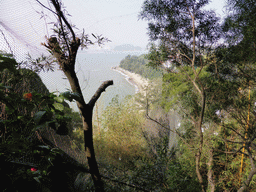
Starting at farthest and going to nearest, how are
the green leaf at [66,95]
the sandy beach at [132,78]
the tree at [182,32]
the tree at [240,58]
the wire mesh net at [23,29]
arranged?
the sandy beach at [132,78] < the tree at [182,32] < the tree at [240,58] < the wire mesh net at [23,29] < the green leaf at [66,95]

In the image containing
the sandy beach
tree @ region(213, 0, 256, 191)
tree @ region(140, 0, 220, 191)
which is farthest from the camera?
the sandy beach

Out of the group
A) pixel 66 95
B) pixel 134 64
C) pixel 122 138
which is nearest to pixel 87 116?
pixel 66 95

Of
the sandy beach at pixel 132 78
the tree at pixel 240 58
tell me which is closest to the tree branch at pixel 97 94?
the tree at pixel 240 58

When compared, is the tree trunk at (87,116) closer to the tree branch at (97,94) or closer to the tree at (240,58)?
the tree branch at (97,94)

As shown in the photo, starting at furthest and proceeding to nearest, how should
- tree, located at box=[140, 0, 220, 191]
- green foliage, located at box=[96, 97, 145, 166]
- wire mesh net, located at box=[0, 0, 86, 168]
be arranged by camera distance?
green foliage, located at box=[96, 97, 145, 166] → tree, located at box=[140, 0, 220, 191] → wire mesh net, located at box=[0, 0, 86, 168]

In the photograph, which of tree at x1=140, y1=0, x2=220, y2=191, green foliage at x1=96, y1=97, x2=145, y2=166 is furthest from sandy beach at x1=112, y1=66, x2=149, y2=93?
tree at x1=140, y1=0, x2=220, y2=191

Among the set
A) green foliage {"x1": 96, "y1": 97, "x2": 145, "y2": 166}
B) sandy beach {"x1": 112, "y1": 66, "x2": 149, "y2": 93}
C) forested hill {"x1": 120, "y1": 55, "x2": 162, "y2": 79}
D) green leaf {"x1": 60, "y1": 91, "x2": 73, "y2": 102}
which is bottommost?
green foliage {"x1": 96, "y1": 97, "x2": 145, "y2": 166}

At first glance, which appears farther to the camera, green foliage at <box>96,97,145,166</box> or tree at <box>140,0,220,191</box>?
green foliage at <box>96,97,145,166</box>

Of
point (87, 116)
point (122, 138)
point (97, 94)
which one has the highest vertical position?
point (97, 94)

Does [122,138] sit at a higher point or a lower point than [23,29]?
lower

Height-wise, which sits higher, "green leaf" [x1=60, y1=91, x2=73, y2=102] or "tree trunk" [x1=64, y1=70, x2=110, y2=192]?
"green leaf" [x1=60, y1=91, x2=73, y2=102]

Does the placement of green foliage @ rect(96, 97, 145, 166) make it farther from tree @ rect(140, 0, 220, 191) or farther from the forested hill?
tree @ rect(140, 0, 220, 191)

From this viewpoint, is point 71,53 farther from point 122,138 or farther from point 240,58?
point 122,138
